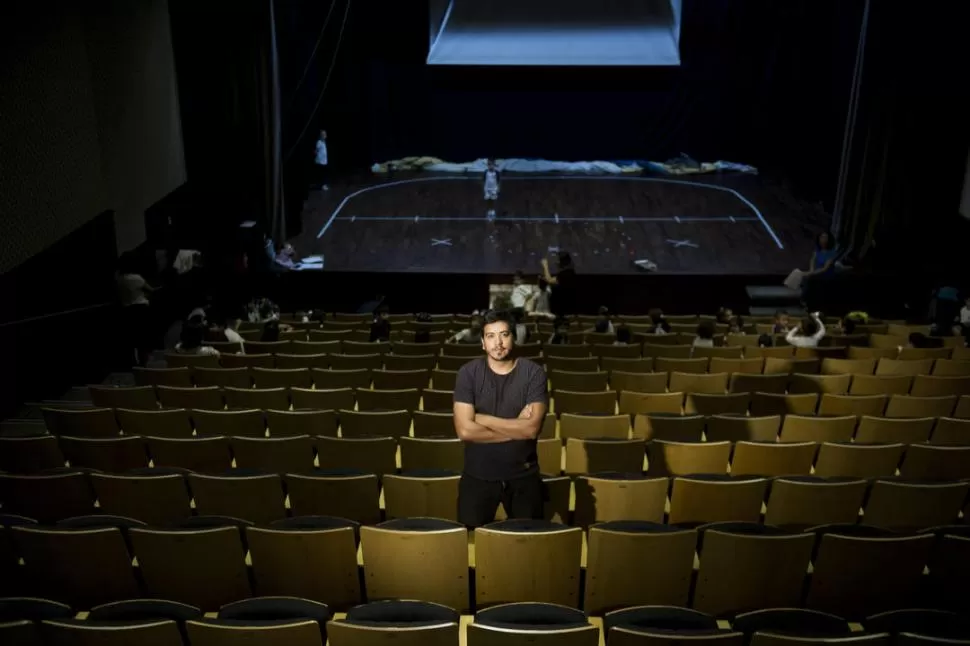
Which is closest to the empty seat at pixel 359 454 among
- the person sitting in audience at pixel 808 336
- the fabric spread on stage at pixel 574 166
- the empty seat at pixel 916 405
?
the empty seat at pixel 916 405

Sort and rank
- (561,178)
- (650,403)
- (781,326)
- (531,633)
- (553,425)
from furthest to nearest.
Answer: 1. (561,178)
2. (781,326)
3. (650,403)
4. (553,425)
5. (531,633)

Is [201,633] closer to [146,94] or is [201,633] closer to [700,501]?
[700,501]

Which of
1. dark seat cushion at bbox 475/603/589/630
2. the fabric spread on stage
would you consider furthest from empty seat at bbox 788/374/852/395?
the fabric spread on stage

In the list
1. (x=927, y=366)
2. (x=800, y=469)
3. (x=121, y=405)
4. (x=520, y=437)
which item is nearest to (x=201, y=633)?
(x=520, y=437)

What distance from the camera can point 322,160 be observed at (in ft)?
55.8

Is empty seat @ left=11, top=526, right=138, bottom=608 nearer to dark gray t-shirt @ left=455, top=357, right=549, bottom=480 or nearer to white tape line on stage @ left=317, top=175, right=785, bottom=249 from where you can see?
dark gray t-shirt @ left=455, top=357, right=549, bottom=480

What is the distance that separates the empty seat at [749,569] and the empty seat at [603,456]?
110 cm

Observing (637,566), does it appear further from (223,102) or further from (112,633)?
(223,102)

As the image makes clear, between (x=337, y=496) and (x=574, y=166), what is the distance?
636 inches

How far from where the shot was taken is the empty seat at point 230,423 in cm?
548

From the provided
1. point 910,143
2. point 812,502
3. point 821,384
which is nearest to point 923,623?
point 812,502

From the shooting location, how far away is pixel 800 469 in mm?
4828

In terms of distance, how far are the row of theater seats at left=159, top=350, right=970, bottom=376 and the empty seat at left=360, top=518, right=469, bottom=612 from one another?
3.41 meters

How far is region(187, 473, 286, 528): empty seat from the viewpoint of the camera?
4.19m
